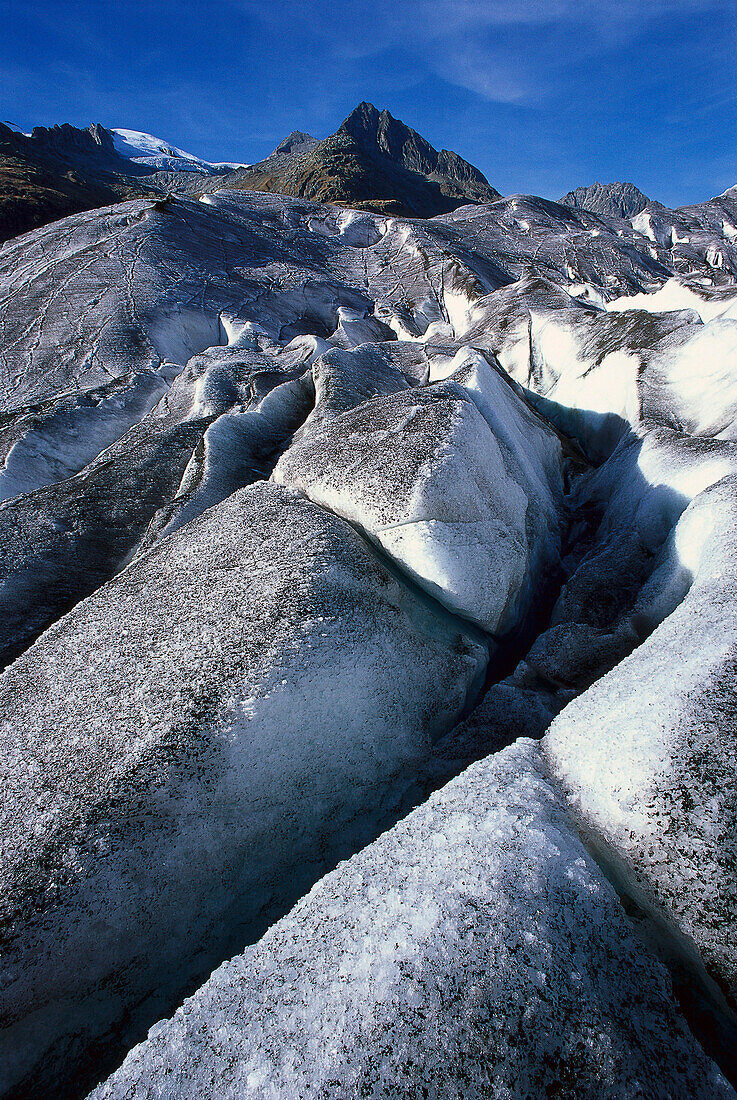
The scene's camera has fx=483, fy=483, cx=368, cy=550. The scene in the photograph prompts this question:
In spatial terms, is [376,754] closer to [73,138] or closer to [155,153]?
[73,138]

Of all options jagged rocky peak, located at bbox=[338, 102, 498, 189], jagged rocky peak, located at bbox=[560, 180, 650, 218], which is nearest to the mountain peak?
jagged rocky peak, located at bbox=[338, 102, 498, 189]

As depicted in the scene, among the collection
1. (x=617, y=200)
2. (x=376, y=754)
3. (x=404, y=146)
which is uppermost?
(x=404, y=146)

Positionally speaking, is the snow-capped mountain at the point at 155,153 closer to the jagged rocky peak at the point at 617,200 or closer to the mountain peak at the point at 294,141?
the mountain peak at the point at 294,141

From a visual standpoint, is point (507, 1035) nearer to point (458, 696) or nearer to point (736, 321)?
point (458, 696)

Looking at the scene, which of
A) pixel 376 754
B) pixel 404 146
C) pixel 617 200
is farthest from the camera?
pixel 404 146

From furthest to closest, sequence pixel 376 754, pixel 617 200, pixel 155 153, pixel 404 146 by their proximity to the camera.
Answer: pixel 155 153 < pixel 404 146 < pixel 617 200 < pixel 376 754

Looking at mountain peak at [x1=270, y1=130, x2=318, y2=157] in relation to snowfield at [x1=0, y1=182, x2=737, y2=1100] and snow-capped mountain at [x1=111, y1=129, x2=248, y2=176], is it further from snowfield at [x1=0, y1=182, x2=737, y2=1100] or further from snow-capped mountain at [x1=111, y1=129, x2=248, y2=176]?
snowfield at [x1=0, y1=182, x2=737, y2=1100]

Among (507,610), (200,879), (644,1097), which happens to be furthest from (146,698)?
(507,610)

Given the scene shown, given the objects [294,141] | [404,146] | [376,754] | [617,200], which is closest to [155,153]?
[294,141]
